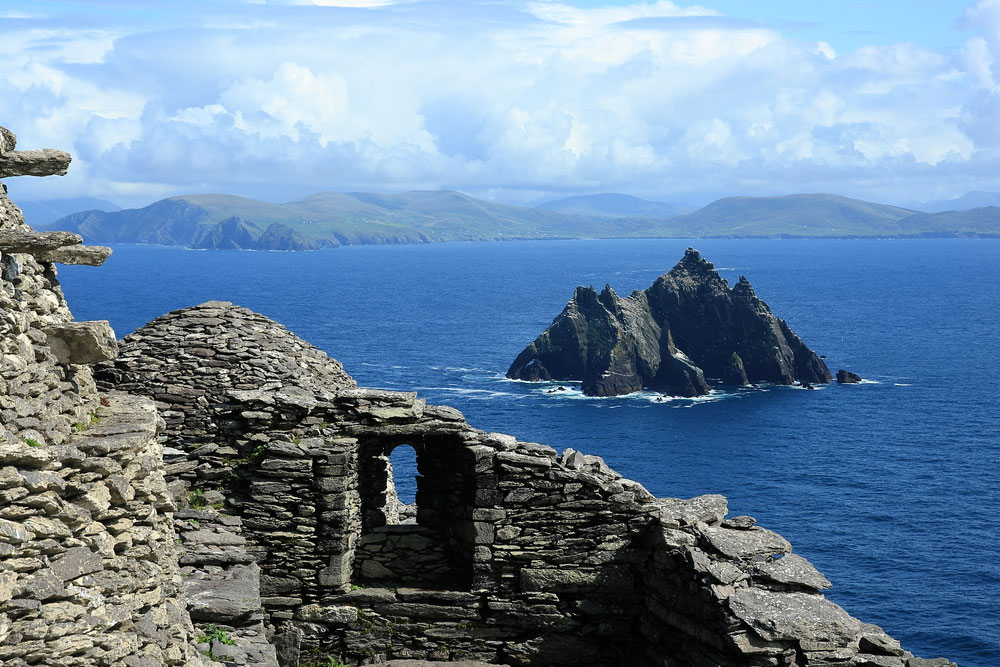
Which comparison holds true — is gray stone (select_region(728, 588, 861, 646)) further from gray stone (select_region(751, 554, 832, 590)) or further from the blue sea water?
the blue sea water

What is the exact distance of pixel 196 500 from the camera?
62.6 feet

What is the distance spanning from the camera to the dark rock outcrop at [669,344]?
136000mm

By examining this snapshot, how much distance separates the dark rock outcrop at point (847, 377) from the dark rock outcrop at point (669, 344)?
2.54 metres

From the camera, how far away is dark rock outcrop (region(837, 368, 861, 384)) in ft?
444

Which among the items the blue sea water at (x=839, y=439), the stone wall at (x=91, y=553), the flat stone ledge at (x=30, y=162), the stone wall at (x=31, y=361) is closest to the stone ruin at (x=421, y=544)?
the stone wall at (x=91, y=553)

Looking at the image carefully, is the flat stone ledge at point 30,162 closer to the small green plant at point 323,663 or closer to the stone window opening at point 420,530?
the stone window opening at point 420,530

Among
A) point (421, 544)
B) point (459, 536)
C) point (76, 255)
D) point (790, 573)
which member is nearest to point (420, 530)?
point (421, 544)

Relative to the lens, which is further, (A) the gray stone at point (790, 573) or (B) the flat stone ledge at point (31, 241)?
(A) the gray stone at point (790, 573)

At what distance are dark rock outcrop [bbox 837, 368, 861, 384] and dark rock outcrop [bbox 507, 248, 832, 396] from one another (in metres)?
2.54

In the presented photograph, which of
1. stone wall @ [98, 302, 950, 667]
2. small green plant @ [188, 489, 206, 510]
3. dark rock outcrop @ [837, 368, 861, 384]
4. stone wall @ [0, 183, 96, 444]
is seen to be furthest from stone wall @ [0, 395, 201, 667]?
dark rock outcrop @ [837, 368, 861, 384]

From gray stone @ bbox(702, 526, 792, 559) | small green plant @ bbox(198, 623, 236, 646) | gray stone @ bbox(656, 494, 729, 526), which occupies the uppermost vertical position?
gray stone @ bbox(656, 494, 729, 526)

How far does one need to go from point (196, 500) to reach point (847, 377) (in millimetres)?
127926

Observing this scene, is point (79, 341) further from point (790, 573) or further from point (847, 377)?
point (847, 377)

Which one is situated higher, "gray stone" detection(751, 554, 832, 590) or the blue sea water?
"gray stone" detection(751, 554, 832, 590)
